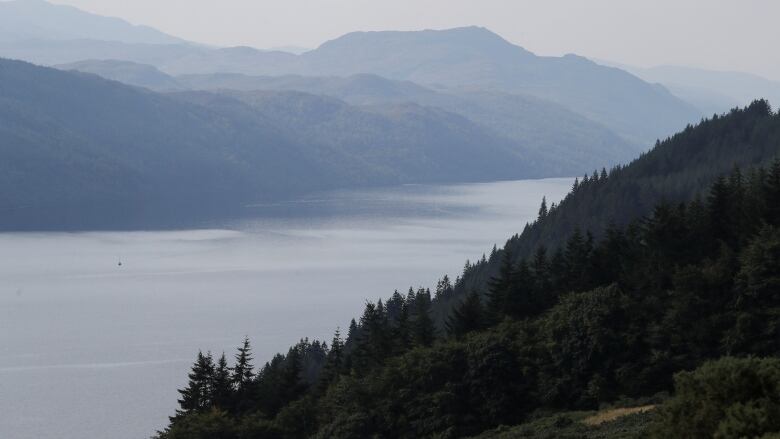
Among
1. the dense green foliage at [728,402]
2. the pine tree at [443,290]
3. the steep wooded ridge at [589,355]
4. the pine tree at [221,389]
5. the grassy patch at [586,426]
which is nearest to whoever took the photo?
the dense green foliage at [728,402]

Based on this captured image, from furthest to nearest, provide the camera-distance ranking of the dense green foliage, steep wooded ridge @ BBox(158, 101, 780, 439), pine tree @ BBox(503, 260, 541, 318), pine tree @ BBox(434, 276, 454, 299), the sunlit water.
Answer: pine tree @ BBox(434, 276, 454, 299), the sunlit water, pine tree @ BBox(503, 260, 541, 318), steep wooded ridge @ BBox(158, 101, 780, 439), the dense green foliage

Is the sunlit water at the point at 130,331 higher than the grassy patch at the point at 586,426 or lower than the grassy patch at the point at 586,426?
lower

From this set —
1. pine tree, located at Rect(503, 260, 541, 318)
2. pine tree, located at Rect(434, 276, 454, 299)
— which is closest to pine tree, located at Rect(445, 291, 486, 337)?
pine tree, located at Rect(503, 260, 541, 318)

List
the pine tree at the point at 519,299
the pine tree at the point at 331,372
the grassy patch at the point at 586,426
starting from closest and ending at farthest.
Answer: the grassy patch at the point at 586,426 → the pine tree at the point at 331,372 → the pine tree at the point at 519,299

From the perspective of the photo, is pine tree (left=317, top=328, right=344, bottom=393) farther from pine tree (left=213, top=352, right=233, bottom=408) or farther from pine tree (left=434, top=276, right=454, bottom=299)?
pine tree (left=434, top=276, right=454, bottom=299)

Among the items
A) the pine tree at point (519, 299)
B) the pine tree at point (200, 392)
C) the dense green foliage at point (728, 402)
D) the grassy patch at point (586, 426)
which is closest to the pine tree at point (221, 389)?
the pine tree at point (200, 392)

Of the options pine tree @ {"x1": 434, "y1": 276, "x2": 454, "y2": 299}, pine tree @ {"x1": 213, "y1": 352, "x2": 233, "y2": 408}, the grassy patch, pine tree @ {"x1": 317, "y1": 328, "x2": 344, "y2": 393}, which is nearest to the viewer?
the grassy patch

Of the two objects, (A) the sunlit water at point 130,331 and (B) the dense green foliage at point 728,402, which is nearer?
(B) the dense green foliage at point 728,402

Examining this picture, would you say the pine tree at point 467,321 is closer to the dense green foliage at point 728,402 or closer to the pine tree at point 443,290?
the dense green foliage at point 728,402

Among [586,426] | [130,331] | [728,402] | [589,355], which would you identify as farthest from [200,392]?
[130,331]

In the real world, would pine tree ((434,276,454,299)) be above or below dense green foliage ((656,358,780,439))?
below

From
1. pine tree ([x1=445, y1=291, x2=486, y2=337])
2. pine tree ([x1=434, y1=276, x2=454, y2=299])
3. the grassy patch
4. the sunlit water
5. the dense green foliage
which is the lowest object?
the sunlit water

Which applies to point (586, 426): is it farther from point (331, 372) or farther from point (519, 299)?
point (331, 372)

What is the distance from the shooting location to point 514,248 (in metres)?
187
